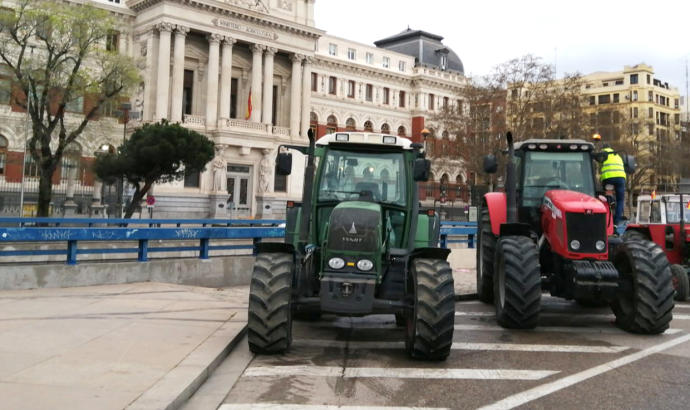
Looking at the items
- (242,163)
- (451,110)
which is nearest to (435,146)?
(451,110)

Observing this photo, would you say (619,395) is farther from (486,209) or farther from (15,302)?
(15,302)

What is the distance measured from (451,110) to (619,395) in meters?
42.5

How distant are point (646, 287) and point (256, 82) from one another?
4625cm

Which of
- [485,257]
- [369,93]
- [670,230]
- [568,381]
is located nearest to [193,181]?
[369,93]

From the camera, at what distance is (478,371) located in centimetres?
652

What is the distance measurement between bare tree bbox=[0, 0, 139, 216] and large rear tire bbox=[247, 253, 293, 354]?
24252 mm

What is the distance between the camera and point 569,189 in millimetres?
10008

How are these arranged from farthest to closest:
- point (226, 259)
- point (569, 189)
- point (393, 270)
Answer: point (226, 259) < point (569, 189) < point (393, 270)

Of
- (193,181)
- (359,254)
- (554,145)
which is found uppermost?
(193,181)

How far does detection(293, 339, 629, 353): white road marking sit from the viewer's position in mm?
7684

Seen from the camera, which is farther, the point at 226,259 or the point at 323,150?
the point at 226,259

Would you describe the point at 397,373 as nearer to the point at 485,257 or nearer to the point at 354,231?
the point at 354,231

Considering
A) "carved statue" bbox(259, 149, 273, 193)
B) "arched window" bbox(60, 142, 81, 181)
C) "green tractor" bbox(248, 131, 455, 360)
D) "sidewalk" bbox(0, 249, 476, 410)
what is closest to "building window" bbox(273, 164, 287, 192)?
"carved statue" bbox(259, 149, 273, 193)

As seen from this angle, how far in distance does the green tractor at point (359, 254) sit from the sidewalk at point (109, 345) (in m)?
1.04
